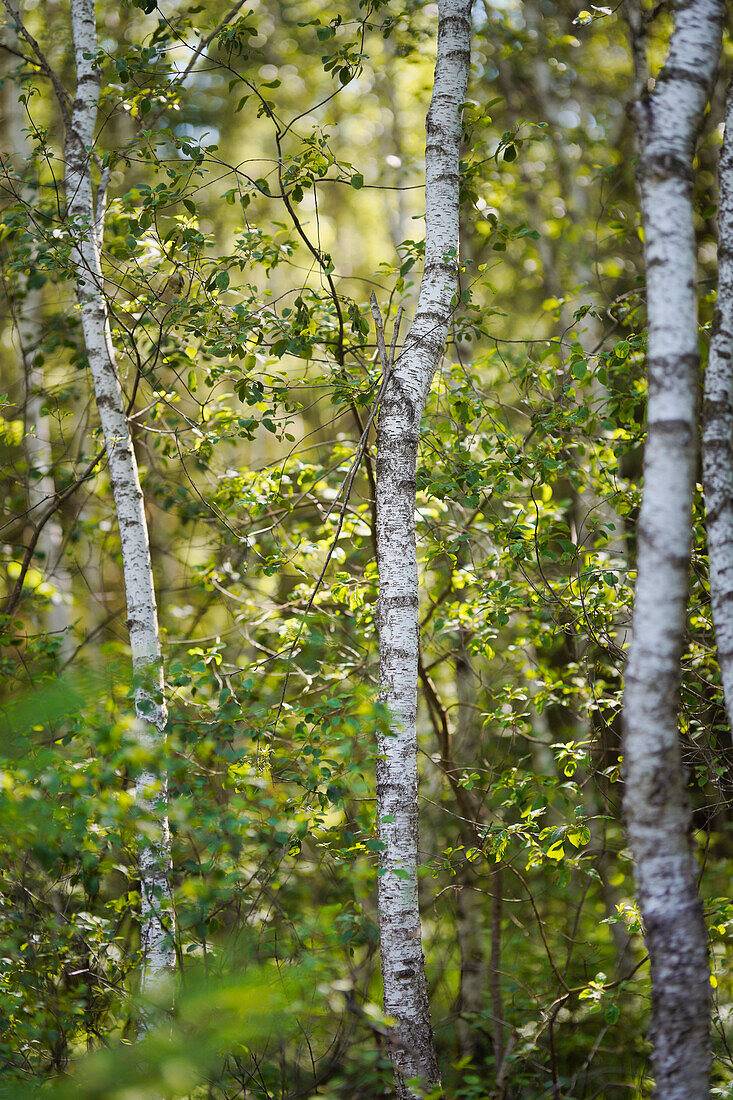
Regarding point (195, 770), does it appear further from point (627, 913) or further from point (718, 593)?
point (718, 593)

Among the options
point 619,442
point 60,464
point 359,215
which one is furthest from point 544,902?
point 359,215

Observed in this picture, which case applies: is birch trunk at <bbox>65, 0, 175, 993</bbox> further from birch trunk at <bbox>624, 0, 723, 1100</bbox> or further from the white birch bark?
the white birch bark

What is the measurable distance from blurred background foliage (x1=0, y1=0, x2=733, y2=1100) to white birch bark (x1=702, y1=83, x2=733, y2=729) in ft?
3.24

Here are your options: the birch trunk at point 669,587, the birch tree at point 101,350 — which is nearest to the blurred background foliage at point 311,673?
the birch tree at point 101,350

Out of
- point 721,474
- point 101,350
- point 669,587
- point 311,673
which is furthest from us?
point 311,673

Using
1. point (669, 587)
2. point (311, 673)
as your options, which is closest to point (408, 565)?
point (669, 587)

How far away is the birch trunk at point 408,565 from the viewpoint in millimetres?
2918

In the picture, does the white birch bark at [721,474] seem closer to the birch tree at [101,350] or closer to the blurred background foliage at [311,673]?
the blurred background foliage at [311,673]

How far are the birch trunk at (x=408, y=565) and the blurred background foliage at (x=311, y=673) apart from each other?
0.18 m

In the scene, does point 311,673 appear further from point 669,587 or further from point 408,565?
point 669,587

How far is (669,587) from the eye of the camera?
2.22 metres

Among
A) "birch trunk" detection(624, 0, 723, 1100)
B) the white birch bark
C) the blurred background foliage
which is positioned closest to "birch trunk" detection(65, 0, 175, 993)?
the blurred background foliage

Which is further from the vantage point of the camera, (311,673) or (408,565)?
(311,673)

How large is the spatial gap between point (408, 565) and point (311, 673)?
1934mm
